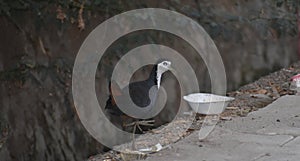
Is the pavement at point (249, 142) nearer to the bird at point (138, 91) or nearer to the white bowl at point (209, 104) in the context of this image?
the white bowl at point (209, 104)

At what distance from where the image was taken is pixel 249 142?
3709 millimetres

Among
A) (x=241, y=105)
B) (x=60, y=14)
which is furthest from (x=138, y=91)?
(x=241, y=105)

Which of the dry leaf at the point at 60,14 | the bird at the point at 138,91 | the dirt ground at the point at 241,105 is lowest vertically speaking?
the dirt ground at the point at 241,105

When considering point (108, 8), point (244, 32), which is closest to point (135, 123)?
point (108, 8)

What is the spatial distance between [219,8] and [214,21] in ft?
0.65

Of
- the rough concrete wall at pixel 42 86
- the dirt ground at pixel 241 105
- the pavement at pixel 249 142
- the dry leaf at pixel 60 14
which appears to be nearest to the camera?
the pavement at pixel 249 142

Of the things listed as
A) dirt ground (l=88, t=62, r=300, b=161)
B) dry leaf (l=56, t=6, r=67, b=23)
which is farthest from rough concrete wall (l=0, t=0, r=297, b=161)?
dirt ground (l=88, t=62, r=300, b=161)

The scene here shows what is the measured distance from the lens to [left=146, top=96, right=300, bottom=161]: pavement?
134 inches

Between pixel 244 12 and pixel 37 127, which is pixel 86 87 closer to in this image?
pixel 37 127

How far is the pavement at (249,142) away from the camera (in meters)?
3.40

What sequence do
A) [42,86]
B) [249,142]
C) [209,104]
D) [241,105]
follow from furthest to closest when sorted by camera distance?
[241,105] → [209,104] → [42,86] → [249,142]

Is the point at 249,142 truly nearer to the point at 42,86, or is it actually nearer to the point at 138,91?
the point at 138,91

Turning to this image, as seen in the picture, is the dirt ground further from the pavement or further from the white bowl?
the pavement

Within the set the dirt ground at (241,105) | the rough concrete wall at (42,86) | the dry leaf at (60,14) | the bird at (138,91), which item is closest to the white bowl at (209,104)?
the dirt ground at (241,105)
